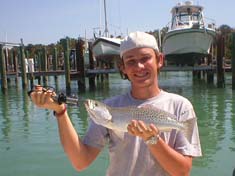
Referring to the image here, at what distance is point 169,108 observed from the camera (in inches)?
103

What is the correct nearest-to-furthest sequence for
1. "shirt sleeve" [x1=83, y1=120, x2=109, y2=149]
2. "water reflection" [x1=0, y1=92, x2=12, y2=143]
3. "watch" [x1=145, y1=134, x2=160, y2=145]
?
"watch" [x1=145, y1=134, x2=160, y2=145]
"shirt sleeve" [x1=83, y1=120, x2=109, y2=149]
"water reflection" [x1=0, y1=92, x2=12, y2=143]

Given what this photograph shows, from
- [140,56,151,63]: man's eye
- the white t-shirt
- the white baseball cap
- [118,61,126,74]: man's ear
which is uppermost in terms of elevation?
the white baseball cap

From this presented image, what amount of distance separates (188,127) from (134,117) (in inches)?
14.2

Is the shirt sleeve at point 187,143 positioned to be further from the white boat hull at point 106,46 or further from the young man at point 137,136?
the white boat hull at point 106,46

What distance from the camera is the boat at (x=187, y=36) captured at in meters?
25.7

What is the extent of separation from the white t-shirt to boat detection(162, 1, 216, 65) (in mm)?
23286

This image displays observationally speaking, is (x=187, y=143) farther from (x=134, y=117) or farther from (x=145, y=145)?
(x=134, y=117)

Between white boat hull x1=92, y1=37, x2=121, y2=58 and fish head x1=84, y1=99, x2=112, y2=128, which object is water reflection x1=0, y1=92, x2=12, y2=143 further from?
white boat hull x1=92, y1=37, x2=121, y2=58

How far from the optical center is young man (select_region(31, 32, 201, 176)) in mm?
2551

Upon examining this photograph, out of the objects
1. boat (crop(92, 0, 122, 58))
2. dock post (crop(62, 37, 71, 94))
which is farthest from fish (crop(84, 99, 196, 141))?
boat (crop(92, 0, 122, 58))

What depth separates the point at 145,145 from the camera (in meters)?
2.57

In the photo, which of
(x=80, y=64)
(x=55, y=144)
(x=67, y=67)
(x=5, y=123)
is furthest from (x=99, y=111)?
(x=80, y=64)

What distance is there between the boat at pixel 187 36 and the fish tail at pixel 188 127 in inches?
920

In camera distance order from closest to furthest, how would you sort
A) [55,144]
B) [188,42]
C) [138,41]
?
[138,41] → [55,144] → [188,42]
